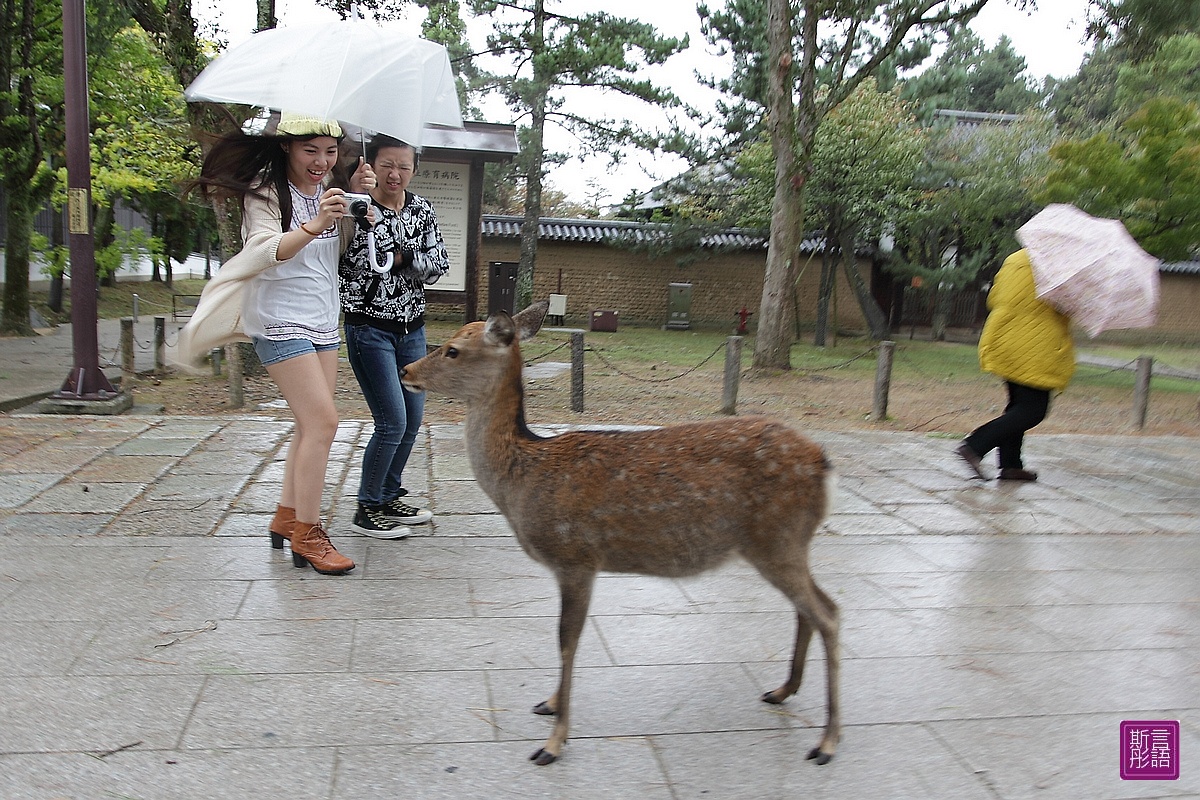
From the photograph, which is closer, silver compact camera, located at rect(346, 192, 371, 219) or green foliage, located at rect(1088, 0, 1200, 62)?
silver compact camera, located at rect(346, 192, 371, 219)

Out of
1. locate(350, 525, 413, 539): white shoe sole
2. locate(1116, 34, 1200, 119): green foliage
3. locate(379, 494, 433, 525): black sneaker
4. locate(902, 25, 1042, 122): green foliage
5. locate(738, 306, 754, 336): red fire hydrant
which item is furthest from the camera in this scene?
locate(902, 25, 1042, 122): green foliage

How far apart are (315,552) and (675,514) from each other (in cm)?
205

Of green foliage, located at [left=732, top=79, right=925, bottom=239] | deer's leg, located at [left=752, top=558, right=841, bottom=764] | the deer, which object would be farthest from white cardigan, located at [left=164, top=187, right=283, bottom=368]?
green foliage, located at [left=732, top=79, right=925, bottom=239]

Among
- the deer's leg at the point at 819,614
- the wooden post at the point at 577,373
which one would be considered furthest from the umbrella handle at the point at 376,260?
the wooden post at the point at 577,373

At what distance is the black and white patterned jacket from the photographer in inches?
163

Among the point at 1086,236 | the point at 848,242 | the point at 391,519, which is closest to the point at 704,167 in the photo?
the point at 848,242

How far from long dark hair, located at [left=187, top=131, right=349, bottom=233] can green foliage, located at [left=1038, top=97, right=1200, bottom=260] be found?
43.0 feet

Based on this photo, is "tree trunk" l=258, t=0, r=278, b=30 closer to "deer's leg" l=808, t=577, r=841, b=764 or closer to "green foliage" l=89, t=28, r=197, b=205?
"green foliage" l=89, t=28, r=197, b=205

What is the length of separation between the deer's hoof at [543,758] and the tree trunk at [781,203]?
1231 cm

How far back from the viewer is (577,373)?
934 centimetres

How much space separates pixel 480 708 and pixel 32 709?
1.39 m

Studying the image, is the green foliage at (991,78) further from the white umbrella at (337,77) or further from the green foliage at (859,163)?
the white umbrella at (337,77)

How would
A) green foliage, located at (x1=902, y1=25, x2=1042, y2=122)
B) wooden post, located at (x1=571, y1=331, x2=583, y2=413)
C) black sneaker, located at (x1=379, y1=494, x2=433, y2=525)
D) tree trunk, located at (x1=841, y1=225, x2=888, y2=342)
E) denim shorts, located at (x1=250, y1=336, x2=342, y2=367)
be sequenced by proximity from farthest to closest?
green foliage, located at (x1=902, y1=25, x2=1042, y2=122), tree trunk, located at (x1=841, y1=225, x2=888, y2=342), wooden post, located at (x1=571, y1=331, x2=583, y2=413), black sneaker, located at (x1=379, y1=494, x2=433, y2=525), denim shorts, located at (x1=250, y1=336, x2=342, y2=367)

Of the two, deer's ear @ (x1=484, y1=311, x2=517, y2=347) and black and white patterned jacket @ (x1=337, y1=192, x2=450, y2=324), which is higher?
black and white patterned jacket @ (x1=337, y1=192, x2=450, y2=324)
